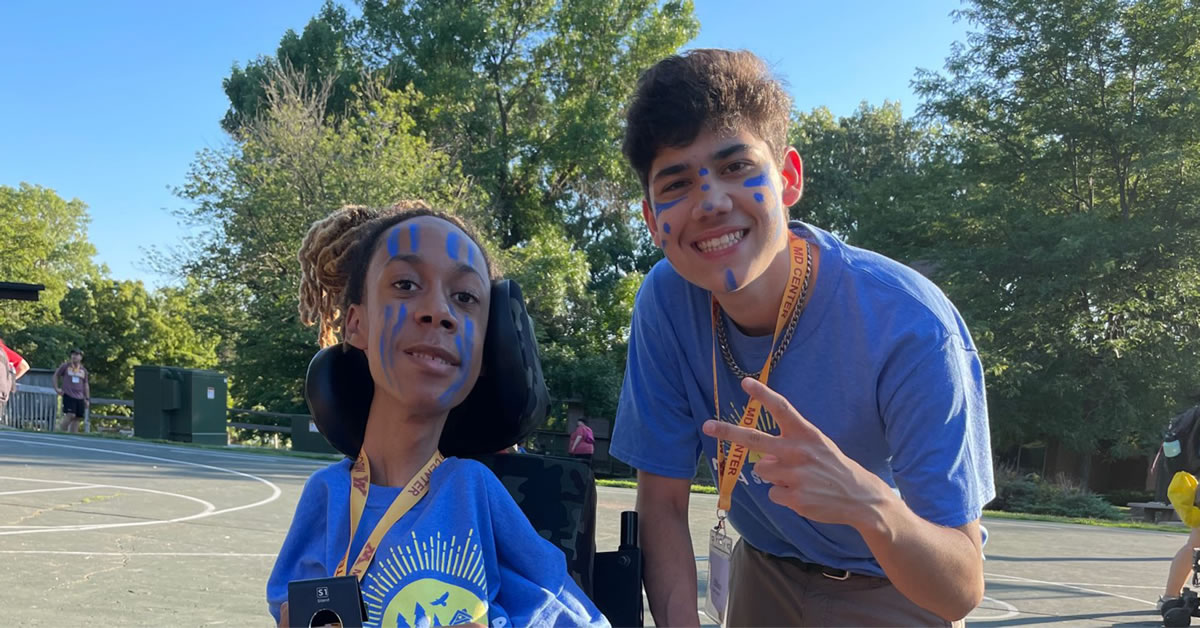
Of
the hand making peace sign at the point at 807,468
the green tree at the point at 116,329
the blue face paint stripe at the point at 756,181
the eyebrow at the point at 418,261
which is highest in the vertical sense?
the green tree at the point at 116,329

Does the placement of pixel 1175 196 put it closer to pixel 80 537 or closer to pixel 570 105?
pixel 570 105

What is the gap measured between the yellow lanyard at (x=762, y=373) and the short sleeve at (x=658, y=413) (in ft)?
0.44

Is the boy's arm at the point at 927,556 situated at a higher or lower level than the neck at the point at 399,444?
lower

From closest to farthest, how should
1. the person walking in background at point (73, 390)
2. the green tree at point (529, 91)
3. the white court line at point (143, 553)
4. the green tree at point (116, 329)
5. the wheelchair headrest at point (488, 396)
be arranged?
the wheelchair headrest at point (488, 396), the white court line at point (143, 553), the person walking in background at point (73, 390), the green tree at point (529, 91), the green tree at point (116, 329)

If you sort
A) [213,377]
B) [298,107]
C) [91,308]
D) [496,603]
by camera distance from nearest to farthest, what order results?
[496,603], [213,377], [298,107], [91,308]

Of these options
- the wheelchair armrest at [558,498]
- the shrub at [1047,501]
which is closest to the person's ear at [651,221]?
the wheelchair armrest at [558,498]

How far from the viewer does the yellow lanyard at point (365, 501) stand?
2207mm

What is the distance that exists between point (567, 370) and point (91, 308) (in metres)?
24.9

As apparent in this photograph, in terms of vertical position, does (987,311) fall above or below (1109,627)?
above

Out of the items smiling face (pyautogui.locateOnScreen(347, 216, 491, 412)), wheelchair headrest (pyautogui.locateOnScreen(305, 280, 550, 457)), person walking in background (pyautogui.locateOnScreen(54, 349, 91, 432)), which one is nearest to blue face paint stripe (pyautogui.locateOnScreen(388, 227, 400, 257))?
smiling face (pyautogui.locateOnScreen(347, 216, 491, 412))

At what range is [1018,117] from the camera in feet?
90.4

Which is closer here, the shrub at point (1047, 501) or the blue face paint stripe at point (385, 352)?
the blue face paint stripe at point (385, 352)

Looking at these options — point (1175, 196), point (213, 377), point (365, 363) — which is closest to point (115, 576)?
point (365, 363)

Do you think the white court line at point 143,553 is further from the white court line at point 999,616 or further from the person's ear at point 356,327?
the person's ear at point 356,327
